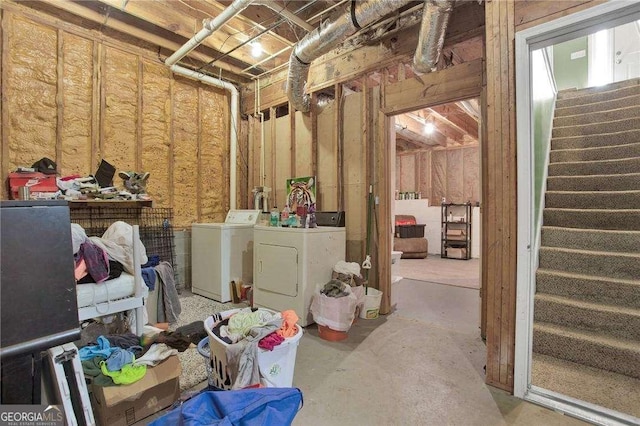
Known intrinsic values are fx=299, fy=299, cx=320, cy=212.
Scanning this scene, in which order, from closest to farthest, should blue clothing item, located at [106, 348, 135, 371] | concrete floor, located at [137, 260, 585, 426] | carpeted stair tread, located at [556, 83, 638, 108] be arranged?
blue clothing item, located at [106, 348, 135, 371] < concrete floor, located at [137, 260, 585, 426] < carpeted stair tread, located at [556, 83, 638, 108]

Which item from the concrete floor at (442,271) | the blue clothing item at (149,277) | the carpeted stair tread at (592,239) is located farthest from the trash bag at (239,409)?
the concrete floor at (442,271)

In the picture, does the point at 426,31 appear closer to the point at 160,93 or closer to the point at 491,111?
the point at 491,111

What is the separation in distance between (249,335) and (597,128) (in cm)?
440

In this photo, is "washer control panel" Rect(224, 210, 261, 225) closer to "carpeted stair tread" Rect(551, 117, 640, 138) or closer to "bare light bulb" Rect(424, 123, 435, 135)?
"carpeted stair tread" Rect(551, 117, 640, 138)

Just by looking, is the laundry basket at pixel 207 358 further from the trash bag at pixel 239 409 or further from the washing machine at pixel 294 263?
the washing machine at pixel 294 263

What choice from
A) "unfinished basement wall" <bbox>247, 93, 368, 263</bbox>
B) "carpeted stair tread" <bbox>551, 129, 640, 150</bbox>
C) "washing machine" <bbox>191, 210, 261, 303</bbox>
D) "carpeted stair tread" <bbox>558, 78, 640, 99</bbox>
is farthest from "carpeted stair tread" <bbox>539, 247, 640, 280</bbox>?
"washing machine" <bbox>191, 210, 261, 303</bbox>

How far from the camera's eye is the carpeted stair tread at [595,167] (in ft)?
9.66

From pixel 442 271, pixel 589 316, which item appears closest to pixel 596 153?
pixel 589 316

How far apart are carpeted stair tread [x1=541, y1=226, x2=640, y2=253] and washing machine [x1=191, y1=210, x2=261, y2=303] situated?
3.17m

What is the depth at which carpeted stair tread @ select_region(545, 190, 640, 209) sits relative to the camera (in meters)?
2.73

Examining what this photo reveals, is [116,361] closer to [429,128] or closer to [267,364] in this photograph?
[267,364]

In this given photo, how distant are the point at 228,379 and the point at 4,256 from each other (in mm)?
1047

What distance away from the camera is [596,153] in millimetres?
3260

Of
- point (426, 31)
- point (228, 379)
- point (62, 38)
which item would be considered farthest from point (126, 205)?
point (426, 31)
